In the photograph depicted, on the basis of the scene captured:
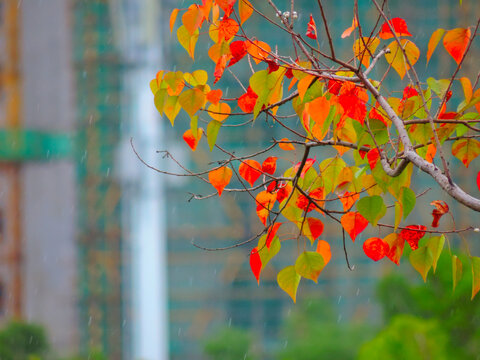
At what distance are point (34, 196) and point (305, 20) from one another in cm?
272

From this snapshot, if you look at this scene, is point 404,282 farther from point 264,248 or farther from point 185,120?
point 185,120

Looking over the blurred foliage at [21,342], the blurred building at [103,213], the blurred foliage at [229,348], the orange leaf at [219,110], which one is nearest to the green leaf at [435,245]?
the orange leaf at [219,110]

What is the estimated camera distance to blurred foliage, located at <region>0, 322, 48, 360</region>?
12.1ft

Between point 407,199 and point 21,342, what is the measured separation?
3322mm

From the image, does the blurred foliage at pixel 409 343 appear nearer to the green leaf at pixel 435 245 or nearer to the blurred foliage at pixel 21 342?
the green leaf at pixel 435 245

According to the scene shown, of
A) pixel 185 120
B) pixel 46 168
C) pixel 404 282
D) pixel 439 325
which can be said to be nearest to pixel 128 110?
pixel 185 120

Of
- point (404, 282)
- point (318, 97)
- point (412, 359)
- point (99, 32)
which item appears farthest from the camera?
point (99, 32)

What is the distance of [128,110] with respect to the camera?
567 centimetres

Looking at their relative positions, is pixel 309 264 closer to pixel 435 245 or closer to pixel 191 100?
pixel 435 245

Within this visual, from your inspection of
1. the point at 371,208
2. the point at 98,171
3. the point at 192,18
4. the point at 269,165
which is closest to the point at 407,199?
the point at 371,208

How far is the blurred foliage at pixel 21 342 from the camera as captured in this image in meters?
3.68

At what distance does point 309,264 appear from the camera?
3.02 feet

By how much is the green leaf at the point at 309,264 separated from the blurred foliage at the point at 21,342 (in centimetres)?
309

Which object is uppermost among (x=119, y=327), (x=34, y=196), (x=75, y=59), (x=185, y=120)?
(x=75, y=59)
